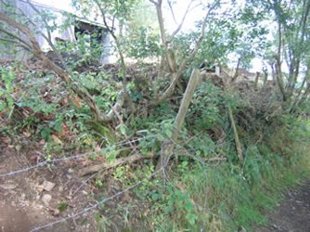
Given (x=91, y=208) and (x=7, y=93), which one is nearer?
(x=91, y=208)

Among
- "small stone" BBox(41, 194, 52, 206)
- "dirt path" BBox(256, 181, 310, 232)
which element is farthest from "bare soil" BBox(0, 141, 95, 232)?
"dirt path" BBox(256, 181, 310, 232)

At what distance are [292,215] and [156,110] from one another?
2.52 metres

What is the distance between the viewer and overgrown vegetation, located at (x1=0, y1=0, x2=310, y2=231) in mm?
3246

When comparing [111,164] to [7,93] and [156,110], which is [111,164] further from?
[156,110]

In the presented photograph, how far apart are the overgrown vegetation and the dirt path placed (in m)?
0.20

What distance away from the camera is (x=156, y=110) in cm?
433

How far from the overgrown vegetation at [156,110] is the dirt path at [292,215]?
0.20m

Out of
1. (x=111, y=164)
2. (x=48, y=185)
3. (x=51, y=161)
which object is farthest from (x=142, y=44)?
(x=48, y=185)

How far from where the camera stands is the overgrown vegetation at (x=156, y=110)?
3246 millimetres

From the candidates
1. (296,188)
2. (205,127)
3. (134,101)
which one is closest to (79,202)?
(134,101)

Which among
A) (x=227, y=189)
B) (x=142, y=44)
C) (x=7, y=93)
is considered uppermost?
(x=142, y=44)

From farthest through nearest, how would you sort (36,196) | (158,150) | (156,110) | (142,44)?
(156,110), (142,44), (158,150), (36,196)

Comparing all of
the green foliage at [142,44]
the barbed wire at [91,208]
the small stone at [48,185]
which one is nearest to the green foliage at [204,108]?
the green foliage at [142,44]

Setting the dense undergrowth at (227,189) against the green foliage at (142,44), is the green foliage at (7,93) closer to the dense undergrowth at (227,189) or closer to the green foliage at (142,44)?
the dense undergrowth at (227,189)
